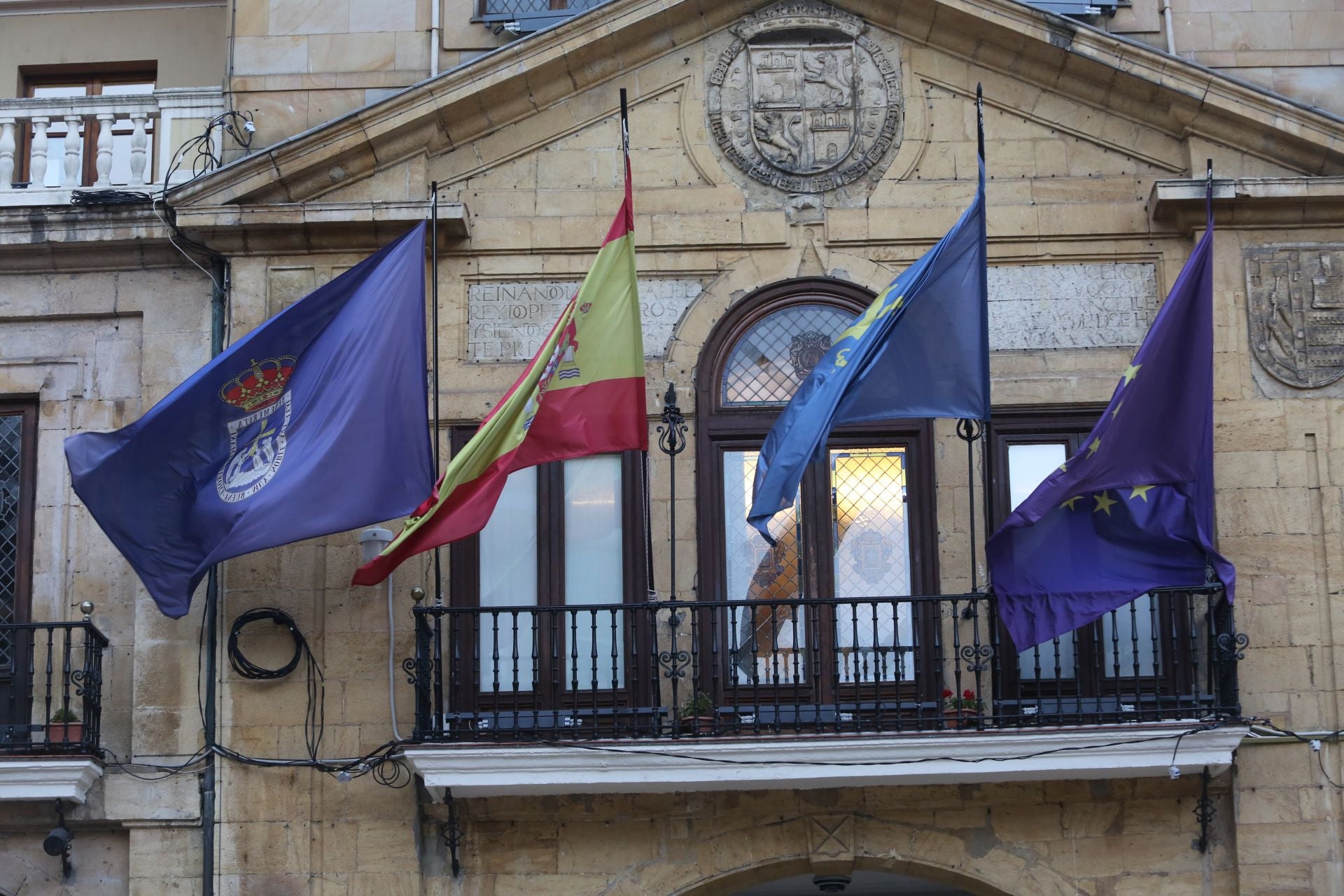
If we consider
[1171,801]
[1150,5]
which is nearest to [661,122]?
[1150,5]

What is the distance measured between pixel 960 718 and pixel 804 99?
4.21 meters

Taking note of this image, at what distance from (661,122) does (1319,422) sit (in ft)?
15.1

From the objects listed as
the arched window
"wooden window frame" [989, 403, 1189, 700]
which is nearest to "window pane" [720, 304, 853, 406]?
the arched window

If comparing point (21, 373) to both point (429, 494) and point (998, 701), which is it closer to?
point (429, 494)

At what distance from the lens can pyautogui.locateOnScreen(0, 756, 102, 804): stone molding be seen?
503 inches

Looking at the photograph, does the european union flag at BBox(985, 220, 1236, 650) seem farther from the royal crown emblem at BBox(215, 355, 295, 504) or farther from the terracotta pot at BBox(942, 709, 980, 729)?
the royal crown emblem at BBox(215, 355, 295, 504)

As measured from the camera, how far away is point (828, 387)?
486 inches

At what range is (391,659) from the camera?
521 inches

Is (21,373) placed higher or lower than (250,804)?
higher

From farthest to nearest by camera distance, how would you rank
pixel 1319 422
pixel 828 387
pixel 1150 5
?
pixel 1150 5, pixel 1319 422, pixel 828 387

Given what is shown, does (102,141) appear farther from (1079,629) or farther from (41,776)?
(1079,629)

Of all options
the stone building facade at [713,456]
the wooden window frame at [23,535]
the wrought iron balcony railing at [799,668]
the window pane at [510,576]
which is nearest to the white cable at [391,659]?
the stone building facade at [713,456]

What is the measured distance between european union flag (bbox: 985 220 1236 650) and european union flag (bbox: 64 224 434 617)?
3.59 metres

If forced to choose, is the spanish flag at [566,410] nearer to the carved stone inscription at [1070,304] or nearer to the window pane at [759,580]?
the window pane at [759,580]
